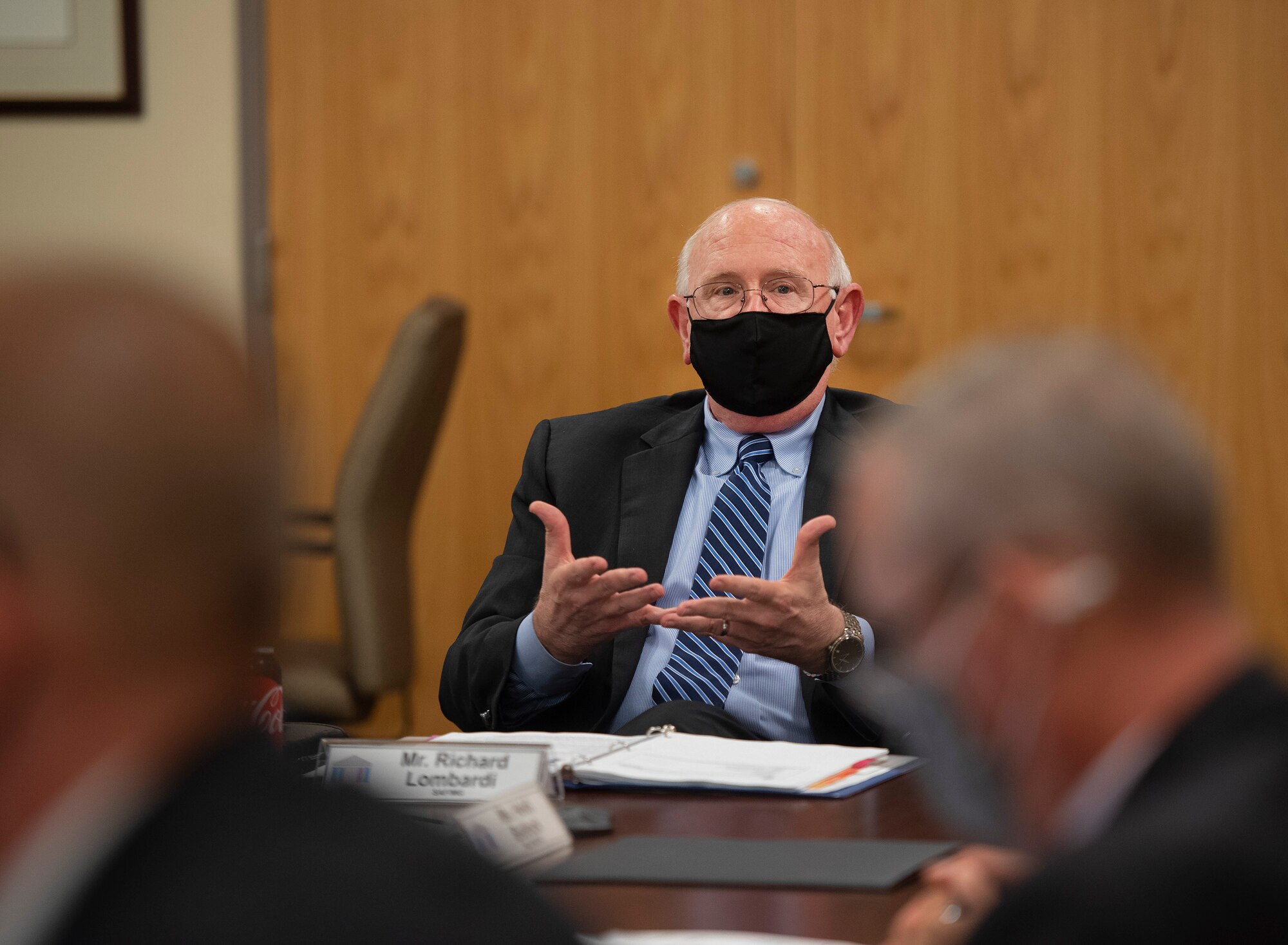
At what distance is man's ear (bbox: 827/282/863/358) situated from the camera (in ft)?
6.93

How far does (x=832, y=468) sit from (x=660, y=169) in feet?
4.35

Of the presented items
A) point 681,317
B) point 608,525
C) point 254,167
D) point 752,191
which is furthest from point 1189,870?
point 254,167

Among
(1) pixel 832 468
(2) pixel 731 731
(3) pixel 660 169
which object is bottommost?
(2) pixel 731 731

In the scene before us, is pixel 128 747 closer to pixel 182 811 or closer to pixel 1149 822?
pixel 182 811

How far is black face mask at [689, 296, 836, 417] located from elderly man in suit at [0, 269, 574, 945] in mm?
1565

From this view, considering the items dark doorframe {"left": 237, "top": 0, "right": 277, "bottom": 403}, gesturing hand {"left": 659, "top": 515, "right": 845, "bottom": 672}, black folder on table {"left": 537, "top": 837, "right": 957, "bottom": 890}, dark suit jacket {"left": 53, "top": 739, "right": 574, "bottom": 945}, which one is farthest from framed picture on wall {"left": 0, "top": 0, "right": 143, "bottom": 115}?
dark suit jacket {"left": 53, "top": 739, "right": 574, "bottom": 945}

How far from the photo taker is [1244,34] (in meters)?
2.75

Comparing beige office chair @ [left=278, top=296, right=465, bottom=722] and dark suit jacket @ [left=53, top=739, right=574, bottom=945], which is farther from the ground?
dark suit jacket @ [left=53, top=739, right=574, bottom=945]

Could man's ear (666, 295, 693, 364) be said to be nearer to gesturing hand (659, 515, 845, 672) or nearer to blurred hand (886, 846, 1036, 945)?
gesturing hand (659, 515, 845, 672)

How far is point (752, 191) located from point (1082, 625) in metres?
2.52

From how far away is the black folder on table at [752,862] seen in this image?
0.92 metres

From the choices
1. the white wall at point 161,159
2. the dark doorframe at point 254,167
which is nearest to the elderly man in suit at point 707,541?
the dark doorframe at point 254,167

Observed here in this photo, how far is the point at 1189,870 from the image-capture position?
47 cm

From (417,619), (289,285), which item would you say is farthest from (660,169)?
(417,619)
